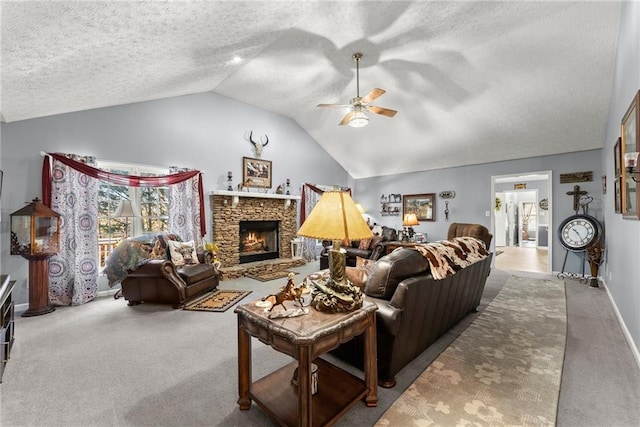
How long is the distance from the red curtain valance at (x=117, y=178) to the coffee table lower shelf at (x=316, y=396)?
3.92 meters

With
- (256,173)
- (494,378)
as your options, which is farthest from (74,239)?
(494,378)

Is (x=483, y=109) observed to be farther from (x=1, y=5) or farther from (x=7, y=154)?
(x=7, y=154)

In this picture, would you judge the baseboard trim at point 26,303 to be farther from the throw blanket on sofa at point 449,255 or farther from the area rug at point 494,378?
the throw blanket on sofa at point 449,255

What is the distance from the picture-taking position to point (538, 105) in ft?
14.5

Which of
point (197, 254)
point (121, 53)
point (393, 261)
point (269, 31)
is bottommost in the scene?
point (197, 254)

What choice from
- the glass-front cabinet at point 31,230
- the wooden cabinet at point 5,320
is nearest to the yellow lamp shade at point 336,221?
the wooden cabinet at point 5,320

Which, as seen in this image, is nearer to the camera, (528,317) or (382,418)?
(382,418)

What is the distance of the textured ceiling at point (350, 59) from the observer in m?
2.24

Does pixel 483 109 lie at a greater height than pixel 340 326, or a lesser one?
greater

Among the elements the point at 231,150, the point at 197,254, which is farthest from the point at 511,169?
the point at 197,254

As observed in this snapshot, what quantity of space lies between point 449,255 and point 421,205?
17.4ft

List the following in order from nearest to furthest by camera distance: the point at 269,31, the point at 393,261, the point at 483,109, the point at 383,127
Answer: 1. the point at 393,261
2. the point at 269,31
3. the point at 483,109
4. the point at 383,127

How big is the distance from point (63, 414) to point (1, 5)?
95.9 inches

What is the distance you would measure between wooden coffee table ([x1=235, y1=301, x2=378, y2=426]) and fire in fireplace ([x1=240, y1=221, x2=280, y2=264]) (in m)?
4.33
